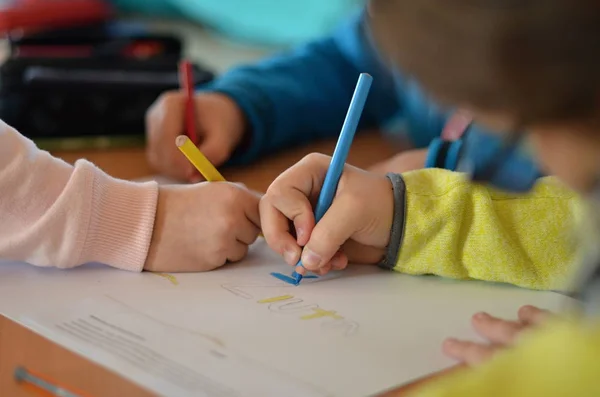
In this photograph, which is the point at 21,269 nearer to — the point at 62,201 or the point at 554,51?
the point at 62,201

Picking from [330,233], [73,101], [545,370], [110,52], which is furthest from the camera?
[110,52]

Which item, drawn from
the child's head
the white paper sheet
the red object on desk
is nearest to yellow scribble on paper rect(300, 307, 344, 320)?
the white paper sheet

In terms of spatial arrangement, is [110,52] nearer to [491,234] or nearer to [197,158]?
[197,158]

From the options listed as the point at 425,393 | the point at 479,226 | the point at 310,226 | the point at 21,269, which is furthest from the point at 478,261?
the point at 21,269

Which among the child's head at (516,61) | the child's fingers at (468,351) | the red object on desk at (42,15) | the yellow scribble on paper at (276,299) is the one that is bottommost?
the yellow scribble on paper at (276,299)

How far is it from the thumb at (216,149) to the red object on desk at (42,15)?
2.05 ft

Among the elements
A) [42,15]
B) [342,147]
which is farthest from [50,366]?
[42,15]

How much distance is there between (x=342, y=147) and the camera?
0.62 m

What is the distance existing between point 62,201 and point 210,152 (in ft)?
0.87

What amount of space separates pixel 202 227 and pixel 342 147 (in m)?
0.13

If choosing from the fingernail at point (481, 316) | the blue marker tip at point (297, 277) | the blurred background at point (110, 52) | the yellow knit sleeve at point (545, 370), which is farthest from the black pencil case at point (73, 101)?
the yellow knit sleeve at point (545, 370)

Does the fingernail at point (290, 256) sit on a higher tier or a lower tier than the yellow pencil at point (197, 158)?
lower

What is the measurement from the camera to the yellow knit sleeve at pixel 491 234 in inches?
24.5

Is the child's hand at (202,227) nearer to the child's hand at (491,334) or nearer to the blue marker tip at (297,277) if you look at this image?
the blue marker tip at (297,277)
